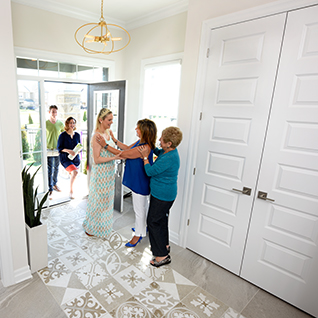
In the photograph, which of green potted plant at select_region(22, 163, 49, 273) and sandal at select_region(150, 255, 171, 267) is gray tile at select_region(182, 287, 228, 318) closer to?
sandal at select_region(150, 255, 171, 267)

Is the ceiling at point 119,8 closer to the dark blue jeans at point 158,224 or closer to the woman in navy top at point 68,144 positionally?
the woman in navy top at point 68,144

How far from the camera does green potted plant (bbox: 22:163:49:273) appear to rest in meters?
2.01

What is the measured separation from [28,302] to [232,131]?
226 centimetres

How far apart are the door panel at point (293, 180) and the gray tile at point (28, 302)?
5.99ft

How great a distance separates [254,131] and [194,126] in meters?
0.61

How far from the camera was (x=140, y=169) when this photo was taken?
7.56 feet

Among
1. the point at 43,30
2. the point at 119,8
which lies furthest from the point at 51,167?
the point at 119,8

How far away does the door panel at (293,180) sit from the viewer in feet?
5.50

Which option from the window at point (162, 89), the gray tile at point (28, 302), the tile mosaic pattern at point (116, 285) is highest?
the window at point (162, 89)

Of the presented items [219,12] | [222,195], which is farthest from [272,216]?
[219,12]

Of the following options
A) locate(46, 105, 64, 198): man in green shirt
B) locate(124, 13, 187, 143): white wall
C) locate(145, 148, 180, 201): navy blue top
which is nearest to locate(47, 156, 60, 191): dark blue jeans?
locate(46, 105, 64, 198): man in green shirt

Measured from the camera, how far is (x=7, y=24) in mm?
1566

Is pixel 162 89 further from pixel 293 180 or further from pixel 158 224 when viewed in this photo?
pixel 293 180

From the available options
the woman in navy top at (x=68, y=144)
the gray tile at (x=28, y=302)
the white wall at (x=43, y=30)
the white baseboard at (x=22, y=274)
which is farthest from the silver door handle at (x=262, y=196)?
the white wall at (x=43, y=30)
